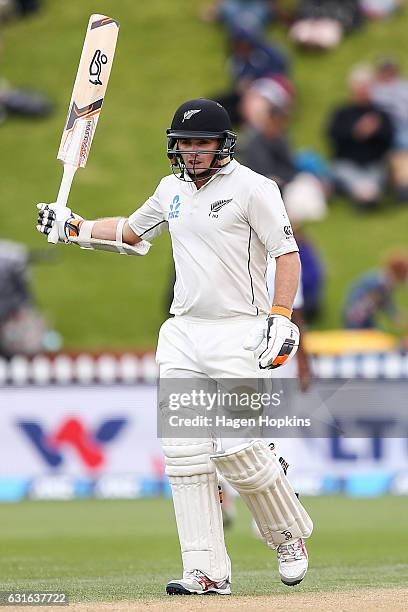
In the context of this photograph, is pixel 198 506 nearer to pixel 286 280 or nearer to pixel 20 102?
pixel 286 280

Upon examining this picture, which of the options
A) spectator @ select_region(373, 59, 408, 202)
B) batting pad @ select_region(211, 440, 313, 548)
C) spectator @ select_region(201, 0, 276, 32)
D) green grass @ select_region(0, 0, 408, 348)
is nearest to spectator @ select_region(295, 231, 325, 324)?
green grass @ select_region(0, 0, 408, 348)

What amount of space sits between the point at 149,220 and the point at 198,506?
133 cm

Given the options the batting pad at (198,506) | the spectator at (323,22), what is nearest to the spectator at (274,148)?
the spectator at (323,22)

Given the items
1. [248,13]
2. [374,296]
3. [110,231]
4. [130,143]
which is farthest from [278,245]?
[248,13]

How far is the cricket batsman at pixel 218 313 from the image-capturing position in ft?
20.6

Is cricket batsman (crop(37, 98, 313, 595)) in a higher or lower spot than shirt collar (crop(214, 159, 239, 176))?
lower

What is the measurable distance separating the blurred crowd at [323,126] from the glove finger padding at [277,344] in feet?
28.9

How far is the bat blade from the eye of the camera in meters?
6.98

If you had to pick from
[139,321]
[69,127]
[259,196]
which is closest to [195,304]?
[259,196]

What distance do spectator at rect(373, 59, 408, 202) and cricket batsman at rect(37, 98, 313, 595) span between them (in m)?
11.6

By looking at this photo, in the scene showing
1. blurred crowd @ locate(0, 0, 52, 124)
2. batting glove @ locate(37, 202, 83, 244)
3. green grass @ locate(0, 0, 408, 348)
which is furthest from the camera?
blurred crowd @ locate(0, 0, 52, 124)

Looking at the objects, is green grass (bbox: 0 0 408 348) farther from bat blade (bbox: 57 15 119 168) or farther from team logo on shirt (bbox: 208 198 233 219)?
team logo on shirt (bbox: 208 198 233 219)

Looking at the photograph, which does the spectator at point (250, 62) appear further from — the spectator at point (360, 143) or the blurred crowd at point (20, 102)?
the blurred crowd at point (20, 102)

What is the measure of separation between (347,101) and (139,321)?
4.66 metres
